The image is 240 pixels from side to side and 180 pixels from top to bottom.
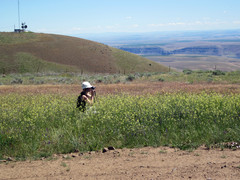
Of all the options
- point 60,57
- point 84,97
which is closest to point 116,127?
point 84,97

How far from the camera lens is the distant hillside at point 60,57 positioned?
55812 mm

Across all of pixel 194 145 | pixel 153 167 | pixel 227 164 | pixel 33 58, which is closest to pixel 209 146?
pixel 194 145

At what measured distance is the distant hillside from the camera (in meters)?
55.8

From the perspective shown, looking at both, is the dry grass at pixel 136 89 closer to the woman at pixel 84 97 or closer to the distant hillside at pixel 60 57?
the woman at pixel 84 97

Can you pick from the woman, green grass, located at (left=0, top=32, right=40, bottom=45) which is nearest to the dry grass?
the woman

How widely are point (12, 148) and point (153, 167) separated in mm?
3907

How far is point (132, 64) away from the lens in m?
63.1

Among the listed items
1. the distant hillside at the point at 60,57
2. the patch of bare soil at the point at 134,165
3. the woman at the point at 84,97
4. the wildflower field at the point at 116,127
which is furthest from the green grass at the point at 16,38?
the patch of bare soil at the point at 134,165

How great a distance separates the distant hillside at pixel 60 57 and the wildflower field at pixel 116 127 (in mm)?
46690

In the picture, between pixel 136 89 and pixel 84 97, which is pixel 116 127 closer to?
pixel 84 97

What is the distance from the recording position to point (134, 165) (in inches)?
249

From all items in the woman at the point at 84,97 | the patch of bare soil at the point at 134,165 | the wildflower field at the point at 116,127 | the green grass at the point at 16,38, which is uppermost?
the green grass at the point at 16,38

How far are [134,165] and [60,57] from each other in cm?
5735

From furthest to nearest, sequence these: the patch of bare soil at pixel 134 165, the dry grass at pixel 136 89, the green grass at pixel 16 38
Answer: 1. the green grass at pixel 16 38
2. the dry grass at pixel 136 89
3. the patch of bare soil at pixel 134 165
